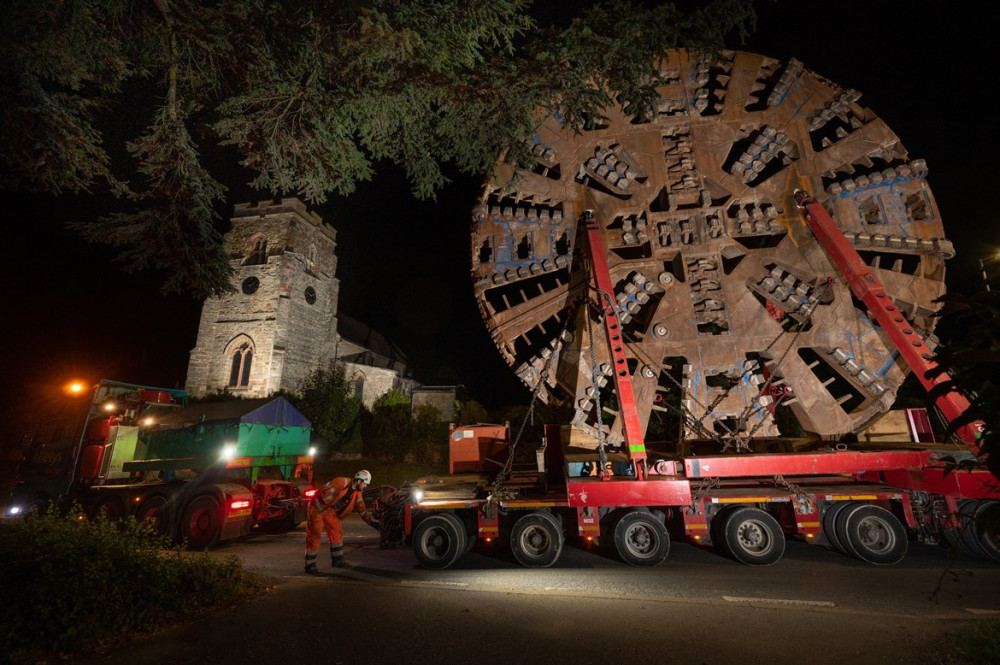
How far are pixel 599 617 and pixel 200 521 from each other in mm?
8333

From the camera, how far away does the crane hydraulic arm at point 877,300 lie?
22.8 ft

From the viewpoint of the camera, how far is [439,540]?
7.00 metres

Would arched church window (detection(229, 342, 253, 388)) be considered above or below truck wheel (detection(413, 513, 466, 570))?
above

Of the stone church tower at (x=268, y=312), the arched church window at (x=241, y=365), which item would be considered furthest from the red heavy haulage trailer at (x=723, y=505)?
the arched church window at (x=241, y=365)

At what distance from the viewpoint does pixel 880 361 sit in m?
8.31

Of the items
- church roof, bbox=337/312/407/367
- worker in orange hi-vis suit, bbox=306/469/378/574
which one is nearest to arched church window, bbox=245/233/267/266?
church roof, bbox=337/312/407/367

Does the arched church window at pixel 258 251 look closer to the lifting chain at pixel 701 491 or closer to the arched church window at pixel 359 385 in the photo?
the arched church window at pixel 359 385

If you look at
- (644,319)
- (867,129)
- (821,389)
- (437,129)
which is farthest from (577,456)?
(867,129)

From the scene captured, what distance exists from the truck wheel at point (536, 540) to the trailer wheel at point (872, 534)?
4.22m

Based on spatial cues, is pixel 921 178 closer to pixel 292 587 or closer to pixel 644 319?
pixel 644 319

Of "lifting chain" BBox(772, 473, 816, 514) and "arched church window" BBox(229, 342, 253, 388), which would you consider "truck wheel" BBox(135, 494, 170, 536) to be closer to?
"lifting chain" BBox(772, 473, 816, 514)

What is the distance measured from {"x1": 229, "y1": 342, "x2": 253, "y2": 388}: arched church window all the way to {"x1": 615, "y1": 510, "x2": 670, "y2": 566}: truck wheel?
1071 inches

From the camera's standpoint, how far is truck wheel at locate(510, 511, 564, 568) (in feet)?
21.9

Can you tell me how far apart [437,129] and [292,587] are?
22.7 feet
